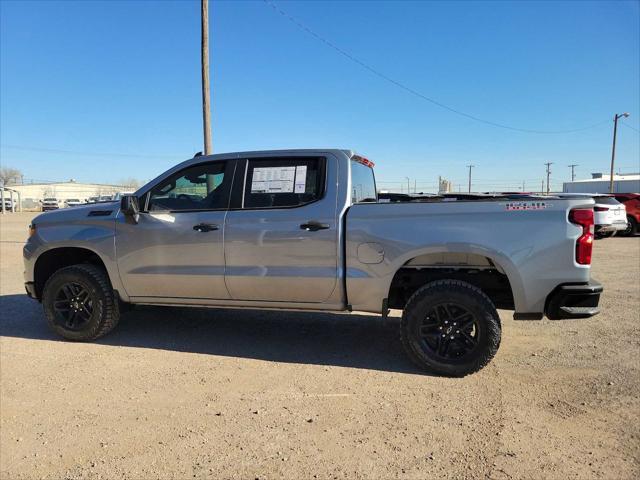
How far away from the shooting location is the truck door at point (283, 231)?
14.2 ft

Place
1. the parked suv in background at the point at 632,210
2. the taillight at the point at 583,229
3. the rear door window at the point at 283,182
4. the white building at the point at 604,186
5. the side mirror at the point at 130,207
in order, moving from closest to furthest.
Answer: the taillight at the point at 583,229, the rear door window at the point at 283,182, the side mirror at the point at 130,207, the parked suv in background at the point at 632,210, the white building at the point at 604,186

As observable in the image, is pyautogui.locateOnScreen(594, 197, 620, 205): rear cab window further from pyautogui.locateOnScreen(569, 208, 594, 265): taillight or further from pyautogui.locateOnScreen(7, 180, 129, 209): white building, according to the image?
pyautogui.locateOnScreen(7, 180, 129, 209): white building

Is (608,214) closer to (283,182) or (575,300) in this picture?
(575,300)

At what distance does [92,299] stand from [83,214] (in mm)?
928

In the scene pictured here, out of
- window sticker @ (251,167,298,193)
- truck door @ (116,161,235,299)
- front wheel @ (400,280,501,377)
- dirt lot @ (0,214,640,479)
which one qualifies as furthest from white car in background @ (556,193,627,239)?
truck door @ (116,161,235,299)

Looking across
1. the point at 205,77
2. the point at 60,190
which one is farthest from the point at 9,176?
the point at 205,77

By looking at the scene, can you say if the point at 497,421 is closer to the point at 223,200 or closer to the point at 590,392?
the point at 590,392

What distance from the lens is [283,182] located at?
4582mm

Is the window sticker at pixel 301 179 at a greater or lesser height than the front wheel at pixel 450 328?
greater

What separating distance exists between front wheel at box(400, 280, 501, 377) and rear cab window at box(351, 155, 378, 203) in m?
1.21

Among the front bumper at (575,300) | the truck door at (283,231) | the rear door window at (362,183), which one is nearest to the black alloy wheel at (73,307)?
the truck door at (283,231)

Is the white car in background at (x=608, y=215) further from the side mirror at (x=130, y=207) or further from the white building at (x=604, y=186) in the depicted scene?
the white building at (x=604, y=186)

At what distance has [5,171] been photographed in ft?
339

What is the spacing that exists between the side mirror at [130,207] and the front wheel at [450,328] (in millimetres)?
2878
